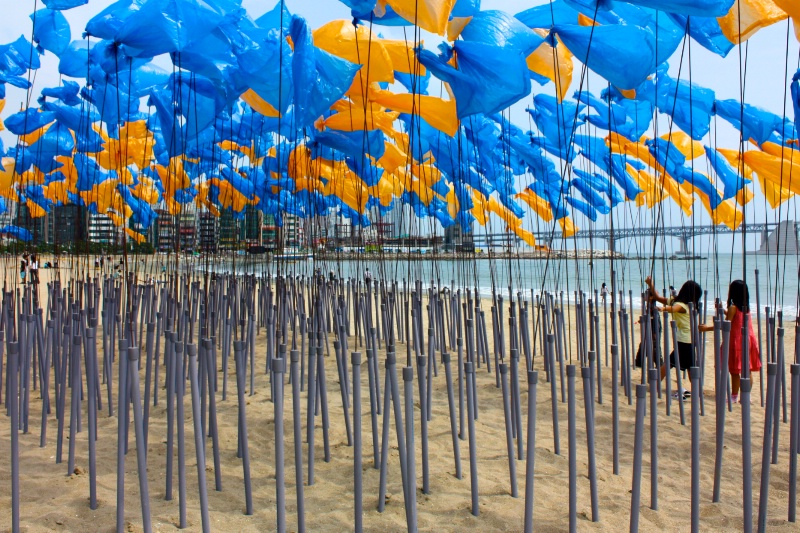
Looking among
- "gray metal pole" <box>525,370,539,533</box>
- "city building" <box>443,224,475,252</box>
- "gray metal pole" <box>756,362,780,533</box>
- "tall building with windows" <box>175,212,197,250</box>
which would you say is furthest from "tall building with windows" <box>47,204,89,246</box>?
"gray metal pole" <box>756,362,780,533</box>

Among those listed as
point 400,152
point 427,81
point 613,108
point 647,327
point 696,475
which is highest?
point 427,81

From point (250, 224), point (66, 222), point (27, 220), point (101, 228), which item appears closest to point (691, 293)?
point (27, 220)

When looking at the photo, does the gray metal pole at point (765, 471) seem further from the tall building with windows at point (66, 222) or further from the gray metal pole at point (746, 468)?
the tall building with windows at point (66, 222)

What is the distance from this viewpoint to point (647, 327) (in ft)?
12.4

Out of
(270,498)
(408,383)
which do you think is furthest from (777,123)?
(270,498)

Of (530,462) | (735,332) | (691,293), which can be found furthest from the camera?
(691,293)

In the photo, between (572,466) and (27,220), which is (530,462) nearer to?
(572,466)

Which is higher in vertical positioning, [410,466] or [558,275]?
[558,275]

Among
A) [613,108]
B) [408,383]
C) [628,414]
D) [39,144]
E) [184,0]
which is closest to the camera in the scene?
[408,383]

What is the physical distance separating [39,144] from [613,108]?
5.61m

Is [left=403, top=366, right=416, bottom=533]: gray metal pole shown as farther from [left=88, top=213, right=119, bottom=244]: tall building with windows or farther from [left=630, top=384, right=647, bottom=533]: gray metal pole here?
[left=88, top=213, right=119, bottom=244]: tall building with windows

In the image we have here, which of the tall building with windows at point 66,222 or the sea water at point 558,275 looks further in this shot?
the tall building with windows at point 66,222

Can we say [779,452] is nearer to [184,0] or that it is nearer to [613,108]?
[613,108]

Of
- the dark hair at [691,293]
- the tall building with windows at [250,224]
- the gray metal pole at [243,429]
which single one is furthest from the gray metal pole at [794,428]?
the tall building with windows at [250,224]
